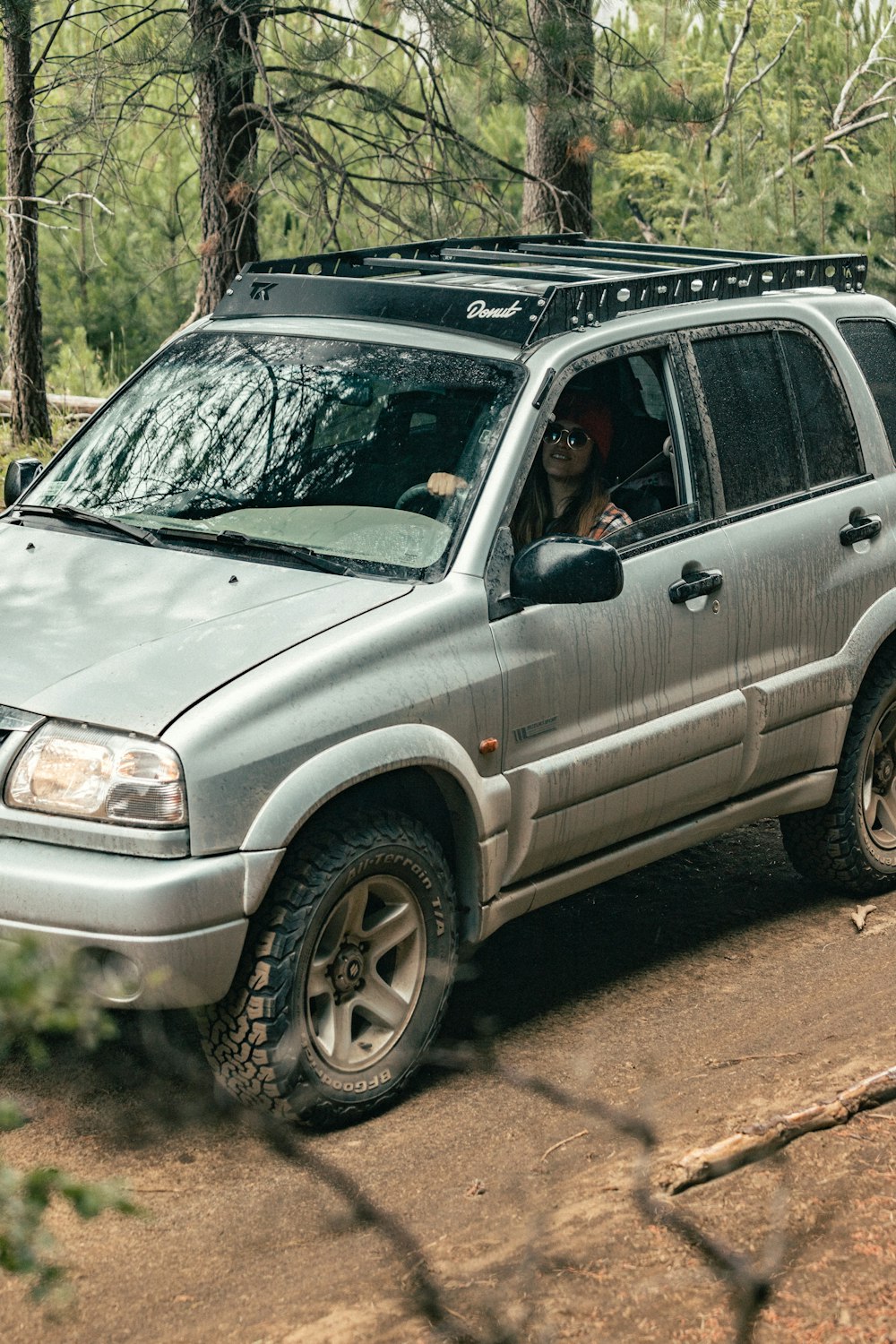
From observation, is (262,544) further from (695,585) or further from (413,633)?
(695,585)

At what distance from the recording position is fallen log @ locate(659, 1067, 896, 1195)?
3922mm

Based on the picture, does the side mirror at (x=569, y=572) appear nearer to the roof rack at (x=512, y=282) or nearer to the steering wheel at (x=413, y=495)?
the steering wheel at (x=413, y=495)

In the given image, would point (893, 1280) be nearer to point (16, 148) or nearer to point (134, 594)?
point (134, 594)

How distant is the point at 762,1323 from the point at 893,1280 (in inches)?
Answer: 13.1

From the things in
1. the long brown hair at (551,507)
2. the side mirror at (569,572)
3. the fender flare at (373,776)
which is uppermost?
the long brown hair at (551,507)

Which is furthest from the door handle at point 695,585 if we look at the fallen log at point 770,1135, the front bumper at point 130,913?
the front bumper at point 130,913

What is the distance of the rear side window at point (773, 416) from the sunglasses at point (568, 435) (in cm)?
43

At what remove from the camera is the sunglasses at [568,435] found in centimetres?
491

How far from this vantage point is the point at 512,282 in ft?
17.5

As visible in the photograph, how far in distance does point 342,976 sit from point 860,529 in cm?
247

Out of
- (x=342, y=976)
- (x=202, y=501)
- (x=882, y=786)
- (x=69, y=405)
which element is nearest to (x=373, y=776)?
(x=342, y=976)

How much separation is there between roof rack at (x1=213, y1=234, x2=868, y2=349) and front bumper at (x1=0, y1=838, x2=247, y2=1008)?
6.18 ft

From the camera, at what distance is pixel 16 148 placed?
1439 centimetres

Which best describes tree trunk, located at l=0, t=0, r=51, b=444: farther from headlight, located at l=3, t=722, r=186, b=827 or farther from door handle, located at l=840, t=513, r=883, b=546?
headlight, located at l=3, t=722, r=186, b=827
